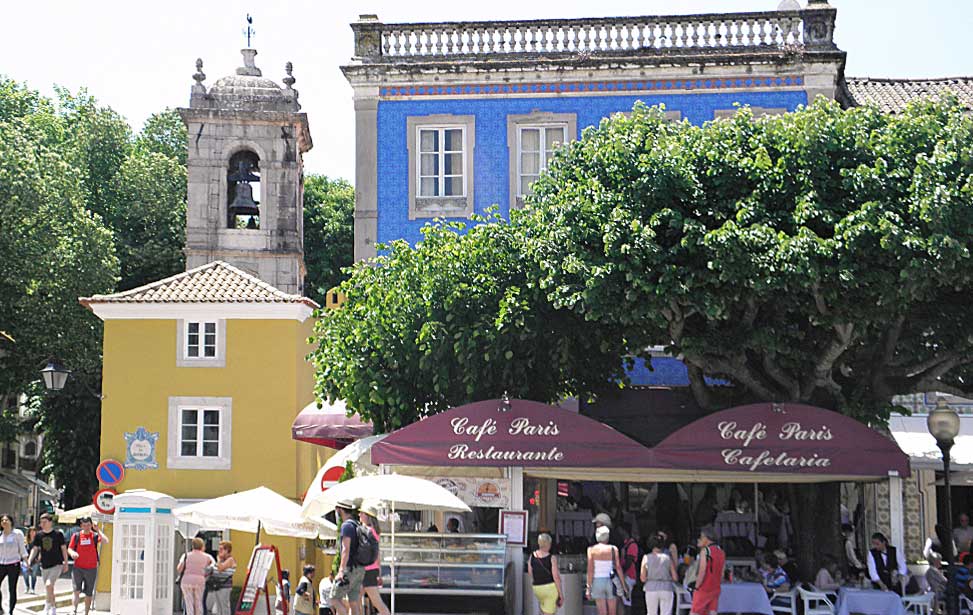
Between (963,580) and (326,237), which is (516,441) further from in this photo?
(326,237)

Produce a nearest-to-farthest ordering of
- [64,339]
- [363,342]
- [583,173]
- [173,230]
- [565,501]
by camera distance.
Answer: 1. [583,173]
2. [363,342]
3. [565,501]
4. [64,339]
5. [173,230]

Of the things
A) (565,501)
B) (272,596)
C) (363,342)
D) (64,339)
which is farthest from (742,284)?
(64,339)

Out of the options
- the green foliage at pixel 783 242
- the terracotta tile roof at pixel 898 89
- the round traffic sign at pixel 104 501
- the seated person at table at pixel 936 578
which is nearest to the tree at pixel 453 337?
the green foliage at pixel 783 242

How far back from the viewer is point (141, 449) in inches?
1284

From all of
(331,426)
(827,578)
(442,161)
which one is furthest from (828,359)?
(442,161)

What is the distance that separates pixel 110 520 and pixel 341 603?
15.9 meters

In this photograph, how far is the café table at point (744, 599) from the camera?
19234 mm

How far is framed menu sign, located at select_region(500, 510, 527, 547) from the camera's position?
20.1 m

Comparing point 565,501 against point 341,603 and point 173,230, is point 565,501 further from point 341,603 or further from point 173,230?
point 173,230

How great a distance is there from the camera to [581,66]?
91.2 feet

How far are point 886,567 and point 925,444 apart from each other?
3.90 metres

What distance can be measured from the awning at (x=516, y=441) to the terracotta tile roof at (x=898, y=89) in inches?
519

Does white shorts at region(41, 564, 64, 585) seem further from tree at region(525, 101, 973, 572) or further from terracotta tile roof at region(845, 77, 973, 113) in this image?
terracotta tile roof at region(845, 77, 973, 113)

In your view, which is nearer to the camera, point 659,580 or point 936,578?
point 659,580
